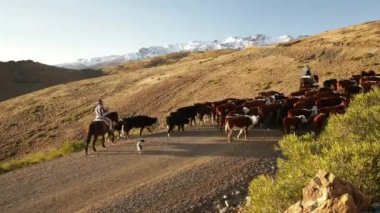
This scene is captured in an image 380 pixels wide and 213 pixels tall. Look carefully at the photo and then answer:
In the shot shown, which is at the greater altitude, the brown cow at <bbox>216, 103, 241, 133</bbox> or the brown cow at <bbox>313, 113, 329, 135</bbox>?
the brown cow at <bbox>216, 103, 241, 133</bbox>

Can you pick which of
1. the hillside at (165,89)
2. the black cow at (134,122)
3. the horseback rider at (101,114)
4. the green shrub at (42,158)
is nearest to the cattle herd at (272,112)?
the black cow at (134,122)

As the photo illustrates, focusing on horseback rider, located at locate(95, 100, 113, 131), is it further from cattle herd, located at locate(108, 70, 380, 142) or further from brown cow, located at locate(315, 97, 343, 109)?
brown cow, located at locate(315, 97, 343, 109)

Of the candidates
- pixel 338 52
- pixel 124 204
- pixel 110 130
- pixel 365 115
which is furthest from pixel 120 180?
pixel 338 52

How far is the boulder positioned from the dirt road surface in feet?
21.6

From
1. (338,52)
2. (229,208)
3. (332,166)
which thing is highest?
(338,52)

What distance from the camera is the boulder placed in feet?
23.4

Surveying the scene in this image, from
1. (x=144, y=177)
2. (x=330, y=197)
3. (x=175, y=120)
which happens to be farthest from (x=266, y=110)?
(x=330, y=197)

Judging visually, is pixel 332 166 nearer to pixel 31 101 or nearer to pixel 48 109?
pixel 48 109

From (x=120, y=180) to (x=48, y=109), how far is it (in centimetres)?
3662

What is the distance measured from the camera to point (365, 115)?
1142 cm

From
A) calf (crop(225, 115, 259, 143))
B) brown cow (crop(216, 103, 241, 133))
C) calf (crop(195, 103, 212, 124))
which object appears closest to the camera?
calf (crop(225, 115, 259, 143))

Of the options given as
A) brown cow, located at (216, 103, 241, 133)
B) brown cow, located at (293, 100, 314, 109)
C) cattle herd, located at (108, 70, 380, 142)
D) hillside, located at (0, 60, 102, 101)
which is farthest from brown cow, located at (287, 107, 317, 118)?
hillside, located at (0, 60, 102, 101)

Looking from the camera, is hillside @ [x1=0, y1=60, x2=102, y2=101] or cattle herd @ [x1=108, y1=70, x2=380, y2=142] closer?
cattle herd @ [x1=108, y1=70, x2=380, y2=142]

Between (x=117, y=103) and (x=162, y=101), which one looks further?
(x=117, y=103)
